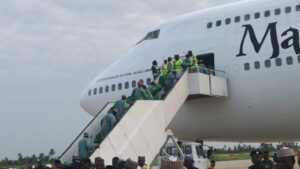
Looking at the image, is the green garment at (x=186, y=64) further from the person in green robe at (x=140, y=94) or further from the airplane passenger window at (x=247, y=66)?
the person in green robe at (x=140, y=94)

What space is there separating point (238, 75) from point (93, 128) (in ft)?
20.5

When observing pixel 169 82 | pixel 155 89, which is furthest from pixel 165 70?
pixel 155 89

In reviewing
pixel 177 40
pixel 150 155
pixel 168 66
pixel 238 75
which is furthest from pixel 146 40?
pixel 150 155

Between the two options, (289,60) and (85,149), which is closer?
(85,149)

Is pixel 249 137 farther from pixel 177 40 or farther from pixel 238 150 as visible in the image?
pixel 238 150

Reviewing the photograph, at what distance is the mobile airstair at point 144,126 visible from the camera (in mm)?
12781

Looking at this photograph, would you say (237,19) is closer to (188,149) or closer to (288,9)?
(288,9)

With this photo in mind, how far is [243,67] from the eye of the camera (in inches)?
666

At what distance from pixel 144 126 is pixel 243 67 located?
5.42 meters

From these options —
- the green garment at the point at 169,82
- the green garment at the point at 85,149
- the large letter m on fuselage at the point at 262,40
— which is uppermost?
the large letter m on fuselage at the point at 262,40

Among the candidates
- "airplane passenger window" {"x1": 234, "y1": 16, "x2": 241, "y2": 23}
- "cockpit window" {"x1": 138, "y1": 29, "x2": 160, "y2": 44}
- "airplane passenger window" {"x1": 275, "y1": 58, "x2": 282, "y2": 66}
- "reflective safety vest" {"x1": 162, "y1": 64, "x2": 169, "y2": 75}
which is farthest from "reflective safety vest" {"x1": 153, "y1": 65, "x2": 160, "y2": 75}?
"airplane passenger window" {"x1": 275, "y1": 58, "x2": 282, "y2": 66}

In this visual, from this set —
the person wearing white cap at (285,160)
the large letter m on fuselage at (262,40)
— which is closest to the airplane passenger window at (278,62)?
the large letter m on fuselage at (262,40)

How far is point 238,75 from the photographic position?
17016 millimetres

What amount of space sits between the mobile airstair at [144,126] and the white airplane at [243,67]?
1.64 m
